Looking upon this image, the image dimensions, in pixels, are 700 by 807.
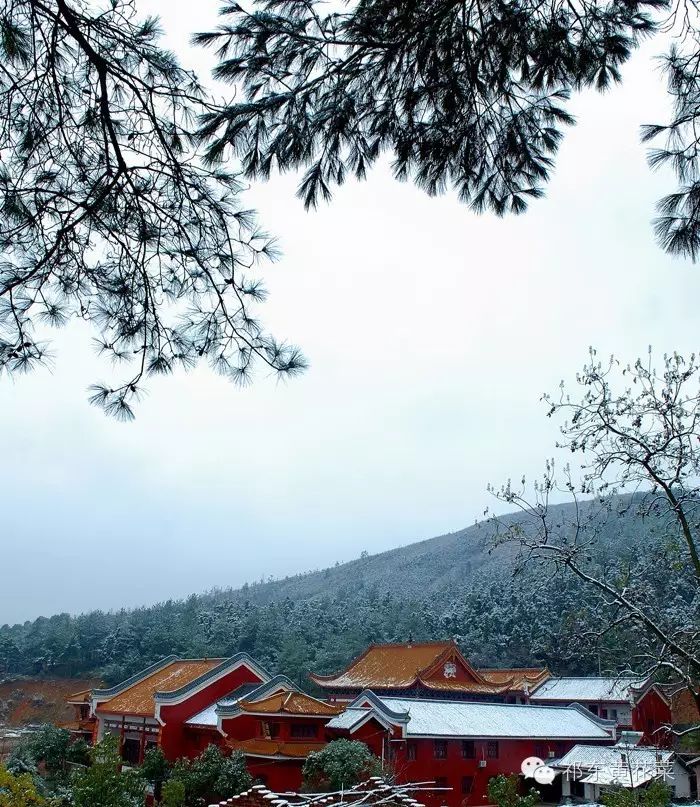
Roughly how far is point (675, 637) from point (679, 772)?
13.2m

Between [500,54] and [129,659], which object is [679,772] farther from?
[129,659]

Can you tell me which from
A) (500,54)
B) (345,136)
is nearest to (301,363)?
(345,136)

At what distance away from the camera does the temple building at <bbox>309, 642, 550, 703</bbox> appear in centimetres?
2041

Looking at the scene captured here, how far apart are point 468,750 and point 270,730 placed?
449 centimetres

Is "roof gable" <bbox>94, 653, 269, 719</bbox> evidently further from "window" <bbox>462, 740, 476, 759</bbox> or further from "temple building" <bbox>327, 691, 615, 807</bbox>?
"window" <bbox>462, 740, 476, 759</bbox>

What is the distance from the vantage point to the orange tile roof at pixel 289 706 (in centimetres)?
1523

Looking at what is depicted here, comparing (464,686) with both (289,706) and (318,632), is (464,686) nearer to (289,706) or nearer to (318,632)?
(289,706)

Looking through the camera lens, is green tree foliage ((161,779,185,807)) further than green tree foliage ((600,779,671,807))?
Yes

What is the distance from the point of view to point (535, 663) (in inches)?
1207

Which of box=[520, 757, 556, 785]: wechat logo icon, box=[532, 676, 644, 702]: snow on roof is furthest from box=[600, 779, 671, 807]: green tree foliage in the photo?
box=[532, 676, 644, 702]: snow on roof

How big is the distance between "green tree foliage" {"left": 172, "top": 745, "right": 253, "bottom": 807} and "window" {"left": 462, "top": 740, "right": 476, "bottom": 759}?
17.0ft

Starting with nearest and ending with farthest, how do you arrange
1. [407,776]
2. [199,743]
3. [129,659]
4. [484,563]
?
[407,776]
[199,743]
[129,659]
[484,563]

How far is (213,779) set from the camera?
13.5 metres

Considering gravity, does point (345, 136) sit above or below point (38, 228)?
above
